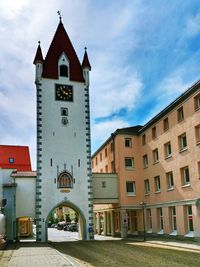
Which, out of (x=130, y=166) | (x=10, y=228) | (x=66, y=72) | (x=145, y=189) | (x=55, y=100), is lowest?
(x=10, y=228)

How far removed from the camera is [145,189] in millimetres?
41531

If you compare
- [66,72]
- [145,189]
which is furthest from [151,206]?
[66,72]

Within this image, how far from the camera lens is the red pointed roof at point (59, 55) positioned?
4194 centimetres

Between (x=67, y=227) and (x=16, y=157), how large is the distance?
19791mm

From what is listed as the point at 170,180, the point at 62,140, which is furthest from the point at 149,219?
the point at 62,140

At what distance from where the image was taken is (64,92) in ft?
136

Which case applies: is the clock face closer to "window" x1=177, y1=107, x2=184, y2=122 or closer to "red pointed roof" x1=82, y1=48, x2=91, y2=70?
"red pointed roof" x1=82, y1=48, x2=91, y2=70

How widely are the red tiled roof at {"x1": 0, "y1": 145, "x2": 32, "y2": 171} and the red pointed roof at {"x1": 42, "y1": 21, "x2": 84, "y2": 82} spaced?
49.0 feet

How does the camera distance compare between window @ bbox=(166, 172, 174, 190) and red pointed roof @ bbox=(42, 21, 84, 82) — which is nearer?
window @ bbox=(166, 172, 174, 190)

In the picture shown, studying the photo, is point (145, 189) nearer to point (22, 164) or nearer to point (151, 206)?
point (151, 206)

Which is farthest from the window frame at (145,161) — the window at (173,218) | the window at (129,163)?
the window at (173,218)

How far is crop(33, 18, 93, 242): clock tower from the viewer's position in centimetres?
3838

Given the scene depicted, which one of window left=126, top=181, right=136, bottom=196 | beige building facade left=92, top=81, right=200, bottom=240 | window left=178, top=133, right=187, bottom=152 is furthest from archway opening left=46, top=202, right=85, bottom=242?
window left=178, top=133, right=187, bottom=152

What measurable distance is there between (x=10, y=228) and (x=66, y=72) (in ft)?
58.3
